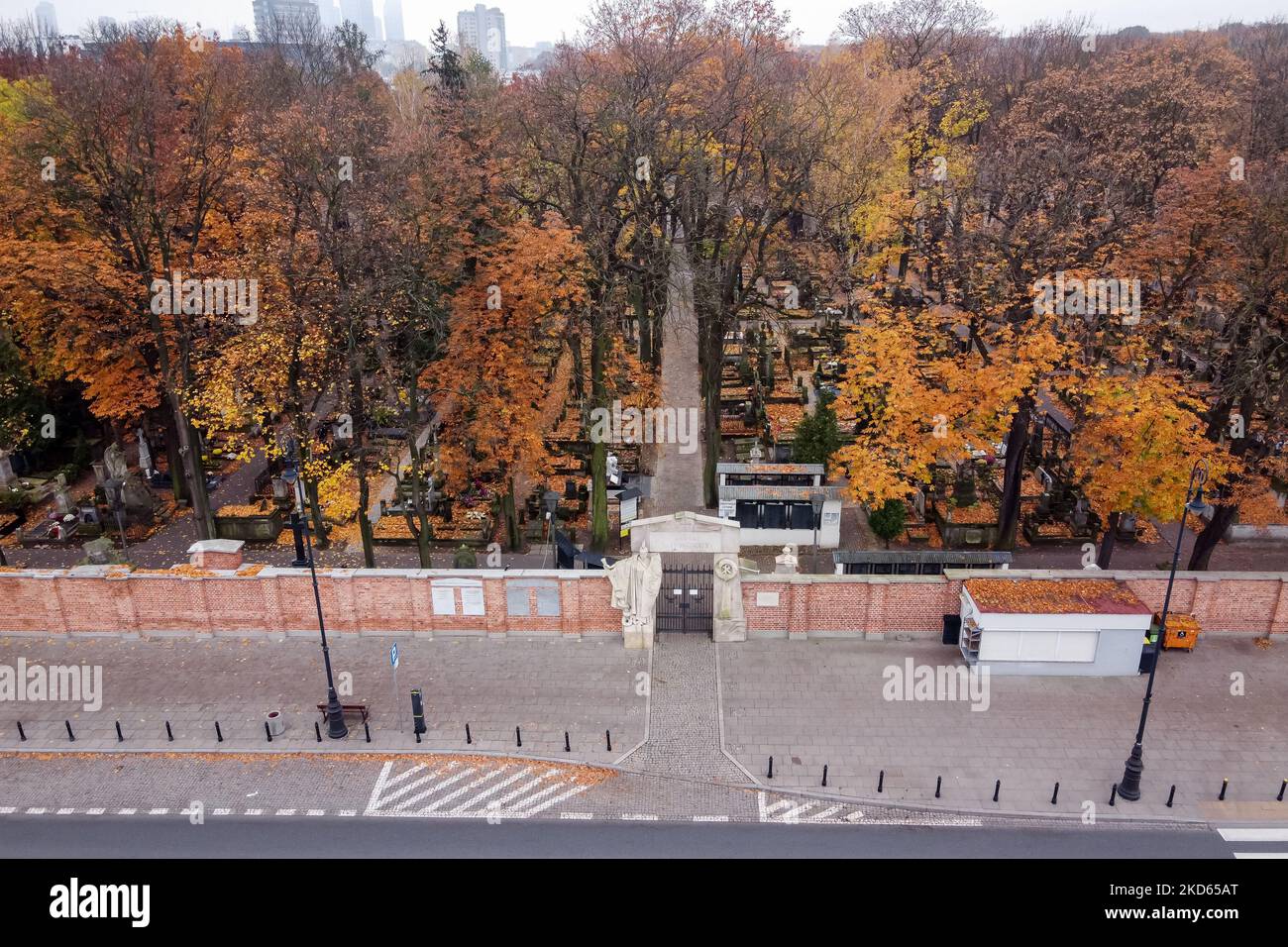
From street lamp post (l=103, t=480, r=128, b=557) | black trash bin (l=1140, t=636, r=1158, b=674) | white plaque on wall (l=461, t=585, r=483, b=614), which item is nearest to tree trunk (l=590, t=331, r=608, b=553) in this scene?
white plaque on wall (l=461, t=585, r=483, b=614)

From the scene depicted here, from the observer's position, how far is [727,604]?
21797 mm

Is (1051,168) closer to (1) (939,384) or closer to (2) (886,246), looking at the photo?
(1) (939,384)

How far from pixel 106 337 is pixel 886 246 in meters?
29.2

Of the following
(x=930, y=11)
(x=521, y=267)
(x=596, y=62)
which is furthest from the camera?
(x=930, y=11)

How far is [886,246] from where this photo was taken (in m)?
36.9

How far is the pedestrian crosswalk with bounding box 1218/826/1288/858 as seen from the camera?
15.6 m

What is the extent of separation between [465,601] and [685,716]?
637cm

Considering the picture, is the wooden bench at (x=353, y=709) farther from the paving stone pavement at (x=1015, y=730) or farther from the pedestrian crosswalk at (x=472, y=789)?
the paving stone pavement at (x=1015, y=730)

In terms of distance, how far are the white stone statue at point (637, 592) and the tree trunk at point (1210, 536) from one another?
49.3 ft

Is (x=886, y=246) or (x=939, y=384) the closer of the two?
(x=939, y=384)

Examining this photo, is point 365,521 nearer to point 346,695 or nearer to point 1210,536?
point 346,695

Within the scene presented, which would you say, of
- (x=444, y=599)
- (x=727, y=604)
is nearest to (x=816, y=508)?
(x=727, y=604)

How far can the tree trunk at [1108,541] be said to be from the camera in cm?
2464

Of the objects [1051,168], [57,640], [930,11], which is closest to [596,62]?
[1051,168]
